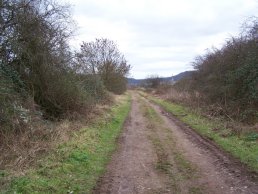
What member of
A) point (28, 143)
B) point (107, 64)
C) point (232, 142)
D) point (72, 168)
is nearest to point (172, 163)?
point (72, 168)

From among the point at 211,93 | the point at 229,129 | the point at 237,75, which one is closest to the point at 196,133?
the point at 229,129

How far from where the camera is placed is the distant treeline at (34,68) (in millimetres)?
12797

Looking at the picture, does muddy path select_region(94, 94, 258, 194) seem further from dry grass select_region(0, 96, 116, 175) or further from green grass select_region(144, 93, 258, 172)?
dry grass select_region(0, 96, 116, 175)

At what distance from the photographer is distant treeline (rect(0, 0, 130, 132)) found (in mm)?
12797

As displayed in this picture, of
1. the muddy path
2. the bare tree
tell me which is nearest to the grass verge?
the muddy path

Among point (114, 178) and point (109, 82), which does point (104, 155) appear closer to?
point (114, 178)

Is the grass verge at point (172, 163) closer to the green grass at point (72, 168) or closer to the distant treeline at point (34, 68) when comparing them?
the green grass at point (72, 168)

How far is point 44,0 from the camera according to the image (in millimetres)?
16391

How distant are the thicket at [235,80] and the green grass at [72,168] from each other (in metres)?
7.65

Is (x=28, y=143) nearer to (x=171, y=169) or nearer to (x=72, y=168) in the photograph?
(x=72, y=168)

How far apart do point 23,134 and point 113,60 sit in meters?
38.5

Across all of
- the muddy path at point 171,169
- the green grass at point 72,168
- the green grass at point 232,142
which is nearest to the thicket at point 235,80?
the green grass at point 232,142

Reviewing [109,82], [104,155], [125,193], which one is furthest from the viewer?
[109,82]

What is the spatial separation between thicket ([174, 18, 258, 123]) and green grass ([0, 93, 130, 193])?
301 inches
